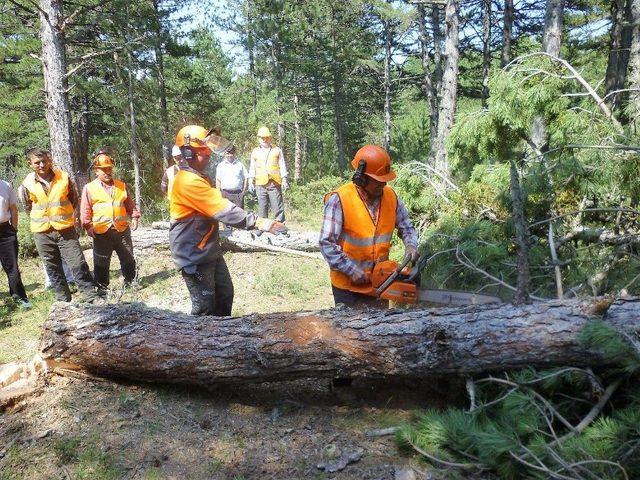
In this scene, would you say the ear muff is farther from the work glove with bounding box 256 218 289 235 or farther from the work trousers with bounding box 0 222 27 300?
the work trousers with bounding box 0 222 27 300

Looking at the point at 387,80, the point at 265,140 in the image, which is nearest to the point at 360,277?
the point at 265,140

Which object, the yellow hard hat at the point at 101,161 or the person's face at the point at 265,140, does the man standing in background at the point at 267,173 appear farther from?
the yellow hard hat at the point at 101,161

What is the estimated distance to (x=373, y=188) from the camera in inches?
129

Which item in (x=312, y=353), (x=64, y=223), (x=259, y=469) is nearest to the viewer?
(x=259, y=469)

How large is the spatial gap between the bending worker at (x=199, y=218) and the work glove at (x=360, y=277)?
634 millimetres

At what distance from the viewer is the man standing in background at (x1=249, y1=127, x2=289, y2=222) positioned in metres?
8.38

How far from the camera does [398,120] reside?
84.4 ft

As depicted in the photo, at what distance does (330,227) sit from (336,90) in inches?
829

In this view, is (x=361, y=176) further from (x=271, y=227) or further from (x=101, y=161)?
(x=101, y=161)

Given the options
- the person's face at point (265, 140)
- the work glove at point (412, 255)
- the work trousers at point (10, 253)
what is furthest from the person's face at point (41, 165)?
the work glove at point (412, 255)

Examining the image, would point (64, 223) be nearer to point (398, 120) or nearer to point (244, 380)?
point (244, 380)

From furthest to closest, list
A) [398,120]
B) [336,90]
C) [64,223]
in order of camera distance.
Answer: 1. [398,120]
2. [336,90]
3. [64,223]

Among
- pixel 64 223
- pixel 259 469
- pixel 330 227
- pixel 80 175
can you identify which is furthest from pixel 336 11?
pixel 259 469

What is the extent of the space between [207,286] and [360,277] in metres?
1.34
